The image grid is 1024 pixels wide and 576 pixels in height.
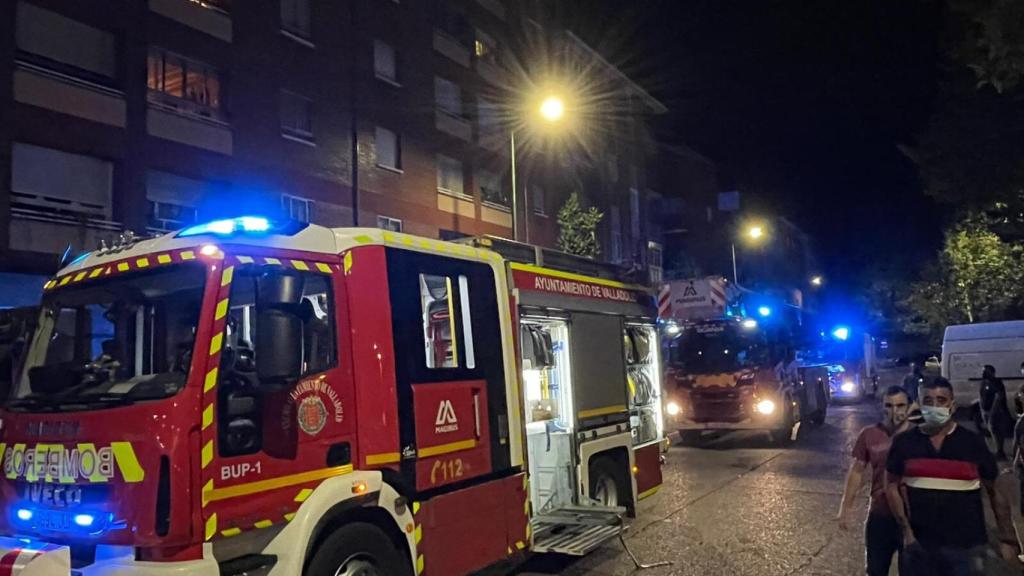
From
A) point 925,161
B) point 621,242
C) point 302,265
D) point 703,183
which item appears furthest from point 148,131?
point 703,183

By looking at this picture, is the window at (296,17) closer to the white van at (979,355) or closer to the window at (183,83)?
the window at (183,83)

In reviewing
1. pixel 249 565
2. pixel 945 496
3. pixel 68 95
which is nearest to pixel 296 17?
pixel 68 95

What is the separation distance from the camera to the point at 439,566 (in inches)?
206

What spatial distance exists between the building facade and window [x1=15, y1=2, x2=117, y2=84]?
0.11 ft

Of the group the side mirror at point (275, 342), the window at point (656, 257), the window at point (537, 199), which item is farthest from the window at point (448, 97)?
the side mirror at point (275, 342)

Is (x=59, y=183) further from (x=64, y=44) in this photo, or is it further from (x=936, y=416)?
(x=936, y=416)

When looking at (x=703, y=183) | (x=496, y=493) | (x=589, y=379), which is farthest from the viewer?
(x=703, y=183)

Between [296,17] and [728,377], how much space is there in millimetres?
15220

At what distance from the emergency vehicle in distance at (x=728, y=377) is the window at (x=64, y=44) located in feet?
42.5

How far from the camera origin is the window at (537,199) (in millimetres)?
32469

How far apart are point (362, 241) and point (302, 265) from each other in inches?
22.8

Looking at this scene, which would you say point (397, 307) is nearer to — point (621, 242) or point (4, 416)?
point (4, 416)

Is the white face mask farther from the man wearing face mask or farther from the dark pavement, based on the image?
the dark pavement

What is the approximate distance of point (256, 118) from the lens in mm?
19844
